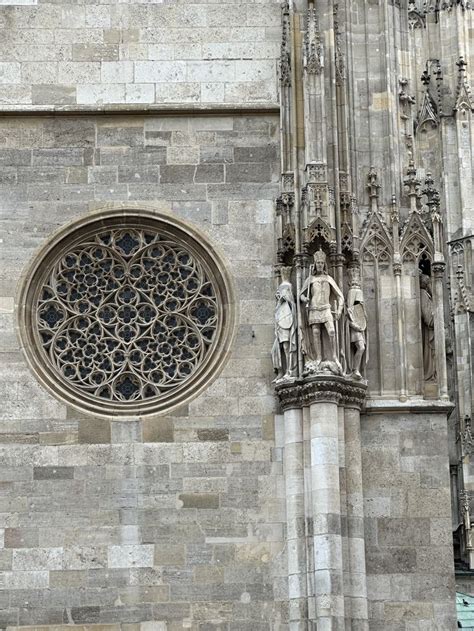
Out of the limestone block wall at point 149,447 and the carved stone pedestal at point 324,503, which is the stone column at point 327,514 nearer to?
the carved stone pedestal at point 324,503

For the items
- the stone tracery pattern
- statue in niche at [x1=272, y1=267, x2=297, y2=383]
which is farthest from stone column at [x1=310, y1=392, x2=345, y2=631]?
the stone tracery pattern

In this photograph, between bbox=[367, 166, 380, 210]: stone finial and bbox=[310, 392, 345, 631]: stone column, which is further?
bbox=[367, 166, 380, 210]: stone finial

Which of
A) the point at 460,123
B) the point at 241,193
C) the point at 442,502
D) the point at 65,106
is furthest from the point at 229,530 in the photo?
the point at 460,123

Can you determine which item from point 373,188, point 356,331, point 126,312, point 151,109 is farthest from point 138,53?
point 356,331

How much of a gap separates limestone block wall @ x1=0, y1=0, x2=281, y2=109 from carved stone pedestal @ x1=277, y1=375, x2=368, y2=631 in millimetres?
4728

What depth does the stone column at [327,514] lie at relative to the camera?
22172 mm

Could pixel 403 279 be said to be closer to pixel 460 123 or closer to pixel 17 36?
pixel 17 36

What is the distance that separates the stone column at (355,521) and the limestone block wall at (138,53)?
511 cm

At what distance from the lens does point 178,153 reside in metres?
24.9

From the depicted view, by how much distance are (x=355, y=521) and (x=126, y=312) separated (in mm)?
4520

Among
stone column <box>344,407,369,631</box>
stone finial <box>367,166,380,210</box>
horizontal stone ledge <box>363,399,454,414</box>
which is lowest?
stone column <box>344,407,369,631</box>

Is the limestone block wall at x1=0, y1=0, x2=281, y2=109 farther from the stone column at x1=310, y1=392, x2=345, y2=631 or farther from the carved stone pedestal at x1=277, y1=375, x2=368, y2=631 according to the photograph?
the stone column at x1=310, y1=392, x2=345, y2=631

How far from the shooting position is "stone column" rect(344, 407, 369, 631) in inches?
886

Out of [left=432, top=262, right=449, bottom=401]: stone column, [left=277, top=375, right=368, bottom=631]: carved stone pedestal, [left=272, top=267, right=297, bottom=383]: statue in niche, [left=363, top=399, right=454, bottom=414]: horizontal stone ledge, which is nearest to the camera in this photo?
[left=277, top=375, right=368, bottom=631]: carved stone pedestal
